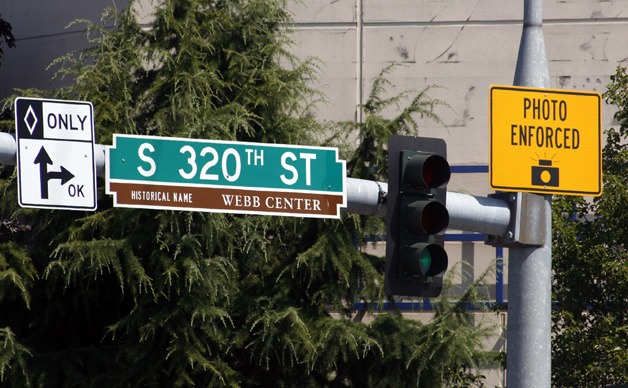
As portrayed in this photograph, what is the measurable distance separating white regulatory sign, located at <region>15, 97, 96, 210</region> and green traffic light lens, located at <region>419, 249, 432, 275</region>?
90.2 inches

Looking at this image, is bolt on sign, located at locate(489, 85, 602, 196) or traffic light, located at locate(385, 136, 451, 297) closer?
traffic light, located at locate(385, 136, 451, 297)

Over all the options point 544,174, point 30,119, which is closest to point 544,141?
point 544,174

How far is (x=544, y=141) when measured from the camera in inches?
336

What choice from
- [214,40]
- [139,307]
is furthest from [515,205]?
[214,40]

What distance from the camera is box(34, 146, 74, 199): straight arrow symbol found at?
24.2 ft

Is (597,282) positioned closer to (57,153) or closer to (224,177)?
(224,177)

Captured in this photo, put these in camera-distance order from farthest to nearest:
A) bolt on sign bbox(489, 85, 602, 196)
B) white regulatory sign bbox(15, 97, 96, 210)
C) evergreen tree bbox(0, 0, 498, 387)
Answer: evergreen tree bbox(0, 0, 498, 387) → bolt on sign bbox(489, 85, 602, 196) → white regulatory sign bbox(15, 97, 96, 210)

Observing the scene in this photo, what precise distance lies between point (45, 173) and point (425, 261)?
8.81ft

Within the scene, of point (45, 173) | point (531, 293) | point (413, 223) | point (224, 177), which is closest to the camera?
point (45, 173)

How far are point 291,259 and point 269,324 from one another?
Answer: 1083mm

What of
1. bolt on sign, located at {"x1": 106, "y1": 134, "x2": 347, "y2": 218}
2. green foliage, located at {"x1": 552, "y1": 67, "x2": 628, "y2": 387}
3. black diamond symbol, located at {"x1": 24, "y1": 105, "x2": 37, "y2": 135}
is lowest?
green foliage, located at {"x1": 552, "y1": 67, "x2": 628, "y2": 387}

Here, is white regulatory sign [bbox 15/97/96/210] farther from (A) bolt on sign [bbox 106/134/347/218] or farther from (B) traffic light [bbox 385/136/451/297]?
(B) traffic light [bbox 385/136/451/297]

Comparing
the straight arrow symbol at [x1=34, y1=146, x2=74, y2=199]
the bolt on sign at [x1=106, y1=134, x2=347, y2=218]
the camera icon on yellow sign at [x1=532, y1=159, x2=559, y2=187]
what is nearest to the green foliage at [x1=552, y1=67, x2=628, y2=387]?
the camera icon on yellow sign at [x1=532, y1=159, x2=559, y2=187]

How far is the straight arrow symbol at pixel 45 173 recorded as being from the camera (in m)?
7.37
